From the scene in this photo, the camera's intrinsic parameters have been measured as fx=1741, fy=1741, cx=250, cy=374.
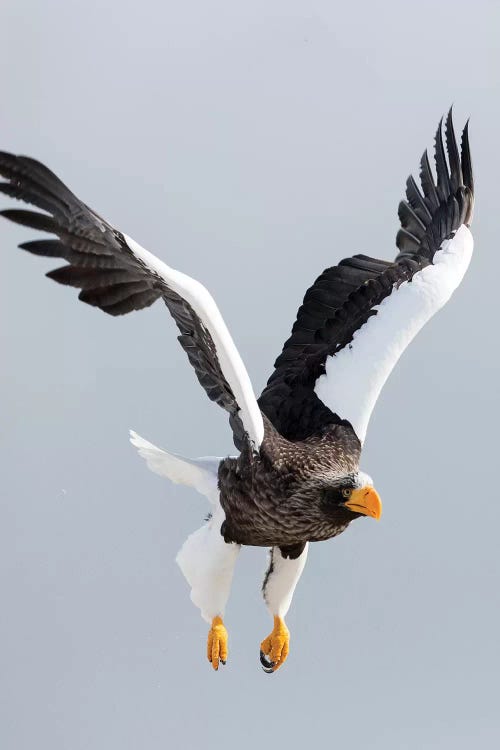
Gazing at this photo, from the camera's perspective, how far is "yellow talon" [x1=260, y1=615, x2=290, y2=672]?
766 centimetres

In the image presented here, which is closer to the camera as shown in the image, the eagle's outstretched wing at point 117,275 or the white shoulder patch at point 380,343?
the eagle's outstretched wing at point 117,275

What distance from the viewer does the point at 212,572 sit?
7.32 m

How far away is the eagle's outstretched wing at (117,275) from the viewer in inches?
238

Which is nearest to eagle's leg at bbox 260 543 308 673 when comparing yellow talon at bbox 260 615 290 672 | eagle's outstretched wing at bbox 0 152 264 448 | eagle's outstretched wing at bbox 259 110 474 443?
yellow talon at bbox 260 615 290 672

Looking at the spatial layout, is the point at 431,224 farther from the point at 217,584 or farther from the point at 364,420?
the point at 217,584

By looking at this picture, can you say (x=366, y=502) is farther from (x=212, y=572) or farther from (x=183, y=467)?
(x=183, y=467)

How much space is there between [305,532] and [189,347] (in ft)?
2.85

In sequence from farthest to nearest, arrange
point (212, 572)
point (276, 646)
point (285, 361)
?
1. point (285, 361)
2. point (276, 646)
3. point (212, 572)

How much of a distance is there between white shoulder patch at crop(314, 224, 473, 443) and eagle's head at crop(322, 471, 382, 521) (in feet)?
1.91

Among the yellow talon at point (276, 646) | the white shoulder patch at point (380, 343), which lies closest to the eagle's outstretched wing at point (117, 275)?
the white shoulder patch at point (380, 343)

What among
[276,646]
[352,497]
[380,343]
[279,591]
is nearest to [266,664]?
[276,646]

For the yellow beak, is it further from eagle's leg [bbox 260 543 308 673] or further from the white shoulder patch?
eagle's leg [bbox 260 543 308 673]

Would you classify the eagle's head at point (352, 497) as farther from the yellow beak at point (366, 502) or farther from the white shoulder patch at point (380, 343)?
the white shoulder patch at point (380, 343)

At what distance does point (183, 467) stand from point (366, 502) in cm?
104
